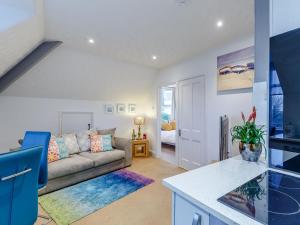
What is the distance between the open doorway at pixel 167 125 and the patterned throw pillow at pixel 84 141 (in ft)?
6.39

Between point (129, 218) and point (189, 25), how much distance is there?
8.79 ft

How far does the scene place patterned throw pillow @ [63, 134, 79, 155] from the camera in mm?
3612

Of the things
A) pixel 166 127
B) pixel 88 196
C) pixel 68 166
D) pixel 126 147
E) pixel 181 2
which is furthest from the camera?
pixel 166 127

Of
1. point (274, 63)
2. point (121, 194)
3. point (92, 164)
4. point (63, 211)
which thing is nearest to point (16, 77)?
point (92, 164)

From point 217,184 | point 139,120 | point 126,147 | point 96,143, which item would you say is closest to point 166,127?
point 139,120

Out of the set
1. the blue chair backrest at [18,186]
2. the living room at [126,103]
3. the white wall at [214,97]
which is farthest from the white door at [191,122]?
the blue chair backrest at [18,186]

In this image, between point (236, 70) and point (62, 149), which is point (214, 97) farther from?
point (62, 149)

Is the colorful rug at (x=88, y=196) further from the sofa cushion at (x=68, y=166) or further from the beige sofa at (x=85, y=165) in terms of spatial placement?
the sofa cushion at (x=68, y=166)

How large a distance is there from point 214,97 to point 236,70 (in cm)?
62

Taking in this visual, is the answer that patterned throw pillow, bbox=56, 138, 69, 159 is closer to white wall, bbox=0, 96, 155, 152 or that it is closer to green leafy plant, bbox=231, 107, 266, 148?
white wall, bbox=0, 96, 155, 152

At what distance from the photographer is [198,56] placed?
11.8 ft

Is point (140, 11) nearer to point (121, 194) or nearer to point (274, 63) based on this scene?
point (274, 63)

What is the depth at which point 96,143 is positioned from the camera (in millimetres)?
3887

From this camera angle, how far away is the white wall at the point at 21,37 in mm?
1929
